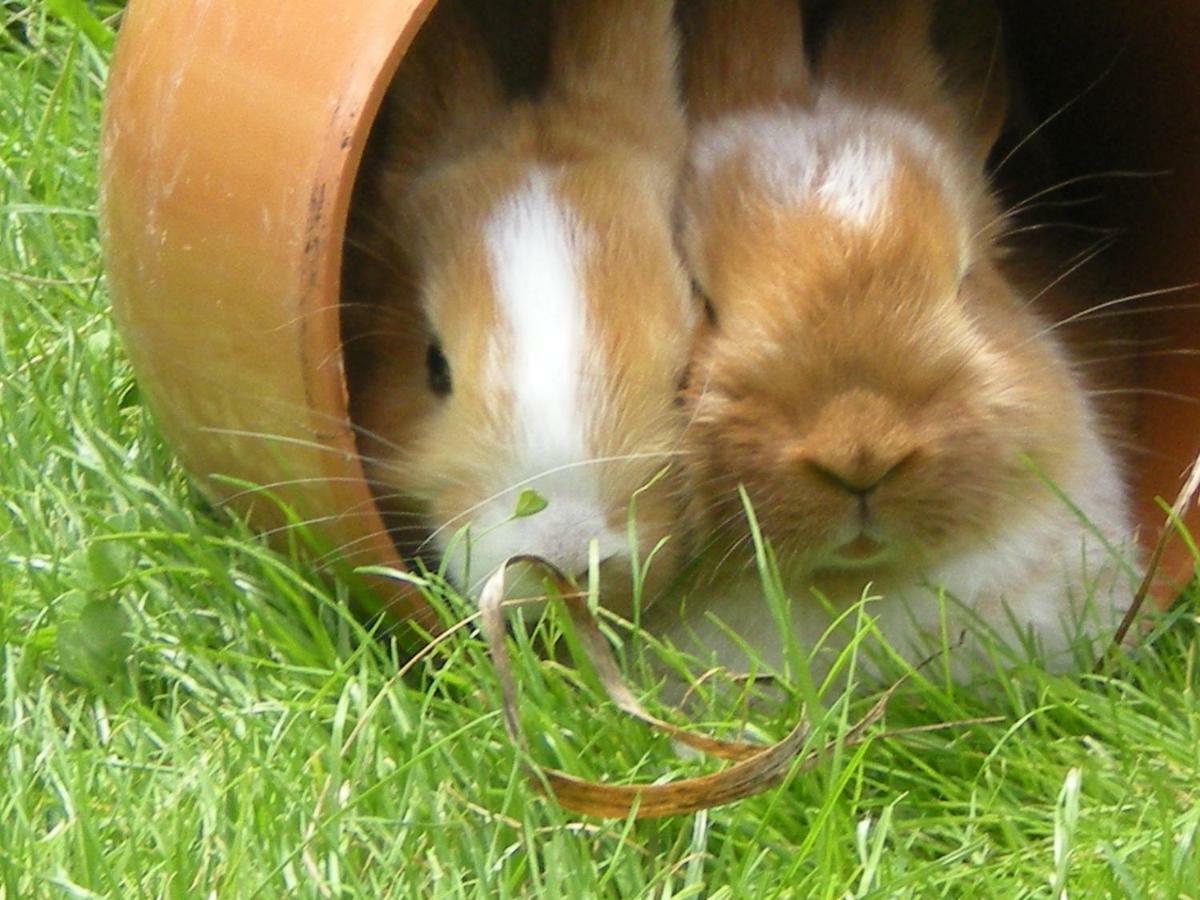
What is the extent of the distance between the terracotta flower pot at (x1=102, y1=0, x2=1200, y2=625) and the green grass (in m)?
0.15

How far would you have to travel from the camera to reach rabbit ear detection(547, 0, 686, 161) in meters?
2.29

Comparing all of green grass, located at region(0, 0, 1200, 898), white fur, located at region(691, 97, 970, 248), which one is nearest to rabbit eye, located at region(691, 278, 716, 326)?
white fur, located at region(691, 97, 970, 248)

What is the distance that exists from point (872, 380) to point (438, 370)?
1.72 feet

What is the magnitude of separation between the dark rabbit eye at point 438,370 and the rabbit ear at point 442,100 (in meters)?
0.29

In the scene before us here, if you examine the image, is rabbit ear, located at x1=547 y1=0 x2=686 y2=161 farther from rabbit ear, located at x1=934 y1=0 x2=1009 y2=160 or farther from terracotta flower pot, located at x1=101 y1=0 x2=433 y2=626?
rabbit ear, located at x1=934 y1=0 x2=1009 y2=160

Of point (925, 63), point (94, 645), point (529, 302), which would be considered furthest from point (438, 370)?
point (925, 63)

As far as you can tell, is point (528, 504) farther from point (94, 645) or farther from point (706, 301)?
point (94, 645)

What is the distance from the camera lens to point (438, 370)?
7.25 feet

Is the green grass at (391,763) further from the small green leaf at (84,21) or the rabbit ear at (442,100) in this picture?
the small green leaf at (84,21)

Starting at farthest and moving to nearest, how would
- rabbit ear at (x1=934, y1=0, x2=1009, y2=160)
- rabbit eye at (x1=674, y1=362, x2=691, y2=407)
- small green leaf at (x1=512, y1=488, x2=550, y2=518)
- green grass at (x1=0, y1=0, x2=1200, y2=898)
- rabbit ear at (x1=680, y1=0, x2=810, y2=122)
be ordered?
1. rabbit ear at (x1=934, y1=0, x2=1009, y2=160)
2. rabbit ear at (x1=680, y1=0, x2=810, y2=122)
3. rabbit eye at (x1=674, y1=362, x2=691, y2=407)
4. small green leaf at (x1=512, y1=488, x2=550, y2=518)
5. green grass at (x1=0, y1=0, x2=1200, y2=898)

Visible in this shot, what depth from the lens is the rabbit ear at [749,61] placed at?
7.95 ft

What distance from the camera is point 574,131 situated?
2277 millimetres

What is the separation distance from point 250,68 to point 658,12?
53 cm

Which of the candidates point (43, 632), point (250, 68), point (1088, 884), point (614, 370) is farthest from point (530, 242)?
point (1088, 884)
